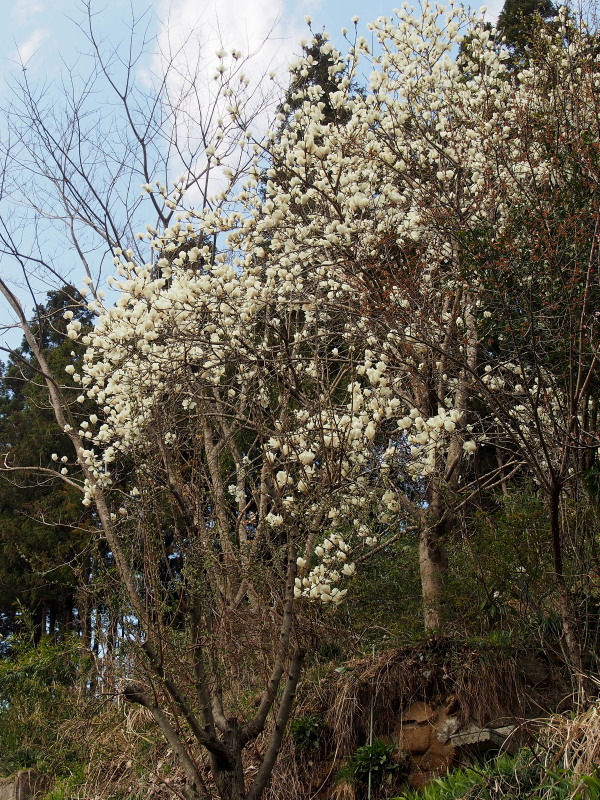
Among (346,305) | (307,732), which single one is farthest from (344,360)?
(307,732)

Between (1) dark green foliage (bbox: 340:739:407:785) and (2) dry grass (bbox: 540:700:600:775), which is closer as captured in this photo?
(2) dry grass (bbox: 540:700:600:775)

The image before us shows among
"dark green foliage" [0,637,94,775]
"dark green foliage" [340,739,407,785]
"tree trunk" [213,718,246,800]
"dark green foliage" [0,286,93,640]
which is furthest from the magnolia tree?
"dark green foliage" [0,286,93,640]

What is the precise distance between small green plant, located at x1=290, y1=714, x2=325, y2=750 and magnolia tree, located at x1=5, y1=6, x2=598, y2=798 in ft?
0.56

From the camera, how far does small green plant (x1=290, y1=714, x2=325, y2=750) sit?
4926 millimetres

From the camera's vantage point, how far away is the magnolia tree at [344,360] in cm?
423

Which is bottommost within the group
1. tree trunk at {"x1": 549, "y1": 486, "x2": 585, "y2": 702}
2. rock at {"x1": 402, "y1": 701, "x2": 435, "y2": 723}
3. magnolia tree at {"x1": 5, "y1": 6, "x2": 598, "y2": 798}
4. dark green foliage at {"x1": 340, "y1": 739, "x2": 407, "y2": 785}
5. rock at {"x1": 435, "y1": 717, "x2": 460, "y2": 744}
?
dark green foliage at {"x1": 340, "y1": 739, "x2": 407, "y2": 785}

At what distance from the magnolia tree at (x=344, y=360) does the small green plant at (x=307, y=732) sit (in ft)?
0.56

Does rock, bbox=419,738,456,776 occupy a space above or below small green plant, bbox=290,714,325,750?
below

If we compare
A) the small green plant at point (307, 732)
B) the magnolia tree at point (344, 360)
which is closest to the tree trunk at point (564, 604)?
the magnolia tree at point (344, 360)

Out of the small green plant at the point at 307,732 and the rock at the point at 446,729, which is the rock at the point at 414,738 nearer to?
the rock at the point at 446,729

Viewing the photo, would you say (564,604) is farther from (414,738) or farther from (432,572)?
(432,572)

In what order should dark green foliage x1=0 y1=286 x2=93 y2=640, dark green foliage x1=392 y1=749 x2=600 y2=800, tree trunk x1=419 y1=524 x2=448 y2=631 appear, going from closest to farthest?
dark green foliage x1=392 y1=749 x2=600 y2=800 → tree trunk x1=419 y1=524 x2=448 y2=631 → dark green foliage x1=0 y1=286 x2=93 y2=640

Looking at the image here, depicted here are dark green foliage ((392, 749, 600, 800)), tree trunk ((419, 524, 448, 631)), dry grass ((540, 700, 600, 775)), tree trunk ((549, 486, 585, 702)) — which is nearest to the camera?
dark green foliage ((392, 749, 600, 800))

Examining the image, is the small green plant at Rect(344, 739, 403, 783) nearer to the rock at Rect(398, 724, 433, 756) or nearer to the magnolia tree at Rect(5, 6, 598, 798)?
the rock at Rect(398, 724, 433, 756)
